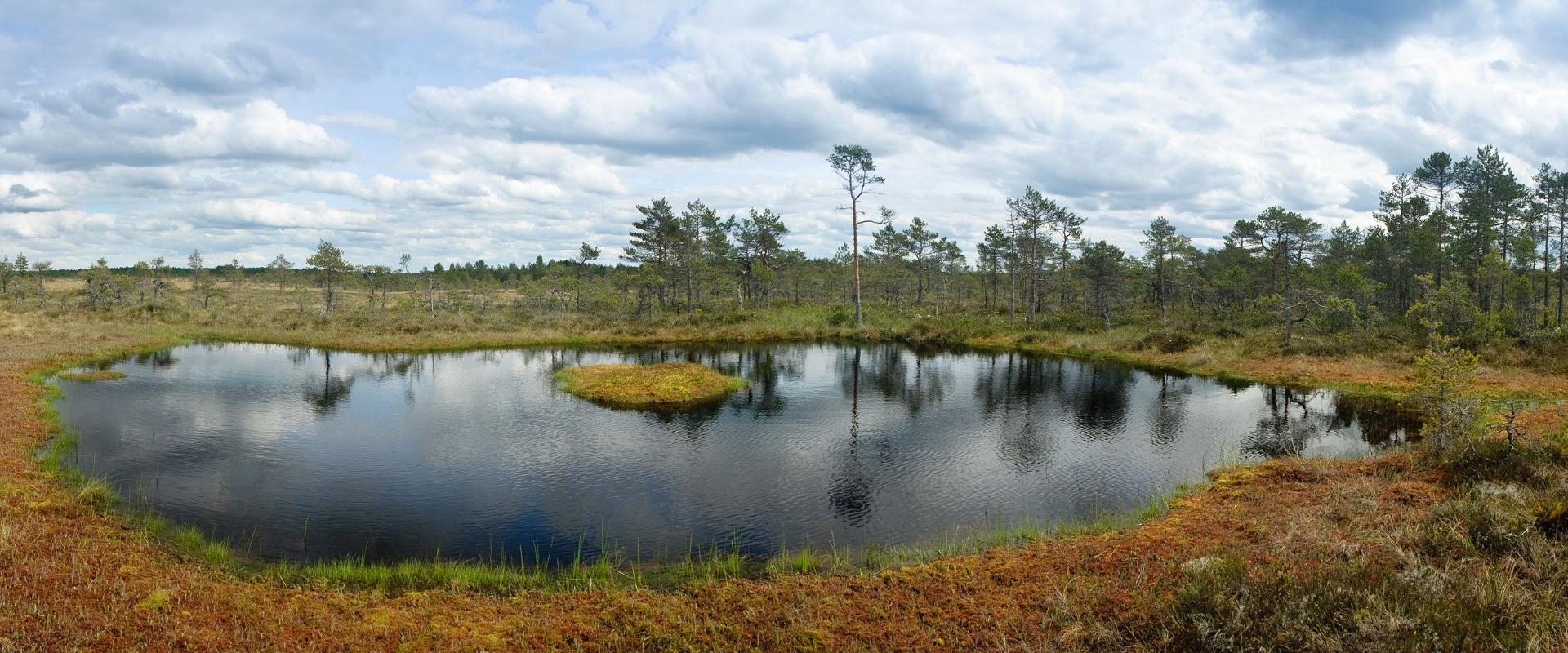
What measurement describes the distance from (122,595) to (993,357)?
128 feet

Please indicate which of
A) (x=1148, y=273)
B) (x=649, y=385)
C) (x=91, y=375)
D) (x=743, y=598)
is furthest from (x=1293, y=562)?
(x=1148, y=273)

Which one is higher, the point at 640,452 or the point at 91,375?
the point at 91,375

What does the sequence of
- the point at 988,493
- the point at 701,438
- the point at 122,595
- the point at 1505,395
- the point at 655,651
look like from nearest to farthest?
the point at 655,651 < the point at 122,595 < the point at 988,493 < the point at 701,438 < the point at 1505,395

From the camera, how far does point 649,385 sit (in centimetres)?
2744

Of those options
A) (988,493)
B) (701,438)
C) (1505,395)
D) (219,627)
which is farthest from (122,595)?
(1505,395)

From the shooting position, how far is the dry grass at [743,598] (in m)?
7.77

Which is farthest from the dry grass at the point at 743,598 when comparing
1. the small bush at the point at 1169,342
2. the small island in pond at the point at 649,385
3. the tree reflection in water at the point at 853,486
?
the small bush at the point at 1169,342

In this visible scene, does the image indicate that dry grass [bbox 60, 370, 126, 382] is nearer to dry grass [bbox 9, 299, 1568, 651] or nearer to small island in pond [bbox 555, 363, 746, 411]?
small island in pond [bbox 555, 363, 746, 411]

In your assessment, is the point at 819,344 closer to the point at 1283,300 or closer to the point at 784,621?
the point at 1283,300

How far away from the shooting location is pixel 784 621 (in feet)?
28.5

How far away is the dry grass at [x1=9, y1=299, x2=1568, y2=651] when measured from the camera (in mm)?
7773

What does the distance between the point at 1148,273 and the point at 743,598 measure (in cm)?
7240

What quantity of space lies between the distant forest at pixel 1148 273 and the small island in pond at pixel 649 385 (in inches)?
992

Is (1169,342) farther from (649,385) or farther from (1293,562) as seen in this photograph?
(1293,562)
